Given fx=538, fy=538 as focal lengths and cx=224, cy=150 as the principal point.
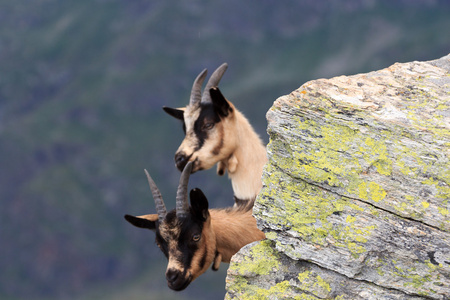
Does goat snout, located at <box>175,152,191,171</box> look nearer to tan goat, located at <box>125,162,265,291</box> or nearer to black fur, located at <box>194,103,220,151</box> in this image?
black fur, located at <box>194,103,220,151</box>

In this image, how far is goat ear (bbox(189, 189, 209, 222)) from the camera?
25.8 feet

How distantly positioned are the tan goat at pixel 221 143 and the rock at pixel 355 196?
3.14m

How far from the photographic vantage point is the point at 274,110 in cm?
645

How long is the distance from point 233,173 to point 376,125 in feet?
14.0

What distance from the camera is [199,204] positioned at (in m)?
7.95

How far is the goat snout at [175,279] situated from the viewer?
25.3 feet

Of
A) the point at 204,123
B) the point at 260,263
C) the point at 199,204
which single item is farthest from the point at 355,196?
the point at 204,123

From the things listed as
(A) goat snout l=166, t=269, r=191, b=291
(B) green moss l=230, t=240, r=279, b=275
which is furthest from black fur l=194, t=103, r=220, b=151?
(B) green moss l=230, t=240, r=279, b=275

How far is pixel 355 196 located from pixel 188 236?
2924 millimetres

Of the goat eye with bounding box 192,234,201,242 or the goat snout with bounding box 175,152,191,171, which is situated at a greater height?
the goat snout with bounding box 175,152,191,171

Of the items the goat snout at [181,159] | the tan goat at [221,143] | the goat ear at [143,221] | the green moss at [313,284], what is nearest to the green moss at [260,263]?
the green moss at [313,284]

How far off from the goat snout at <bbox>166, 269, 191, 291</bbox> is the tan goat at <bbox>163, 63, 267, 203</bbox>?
232 cm

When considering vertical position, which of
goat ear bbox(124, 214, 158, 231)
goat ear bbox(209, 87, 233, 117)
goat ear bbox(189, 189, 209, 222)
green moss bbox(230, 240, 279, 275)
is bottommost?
green moss bbox(230, 240, 279, 275)

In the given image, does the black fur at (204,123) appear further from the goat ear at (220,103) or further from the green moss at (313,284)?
the green moss at (313,284)
